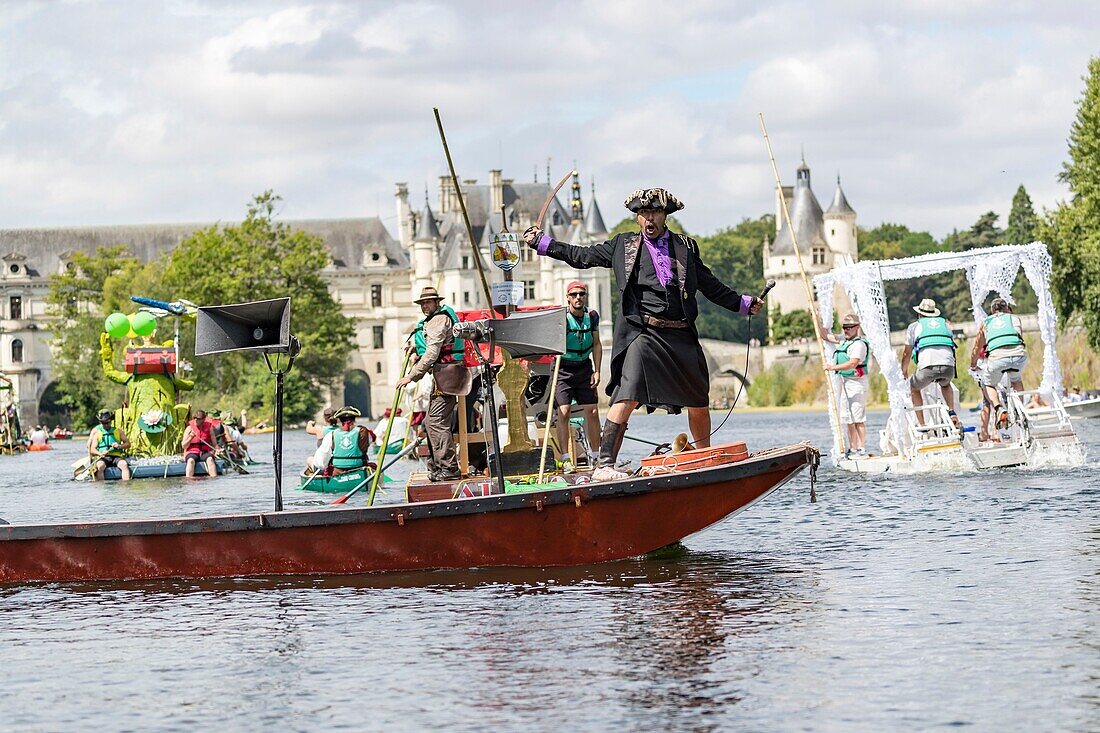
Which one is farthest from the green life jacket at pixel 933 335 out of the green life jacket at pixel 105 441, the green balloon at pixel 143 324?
the green balloon at pixel 143 324

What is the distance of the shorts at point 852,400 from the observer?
23875 millimetres

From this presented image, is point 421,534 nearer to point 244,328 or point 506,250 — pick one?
point 244,328

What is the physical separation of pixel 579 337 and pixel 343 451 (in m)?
7.83

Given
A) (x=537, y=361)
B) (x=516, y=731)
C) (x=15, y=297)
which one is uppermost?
(x=15, y=297)

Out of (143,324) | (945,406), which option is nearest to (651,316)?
(945,406)

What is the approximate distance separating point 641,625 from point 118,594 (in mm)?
4335

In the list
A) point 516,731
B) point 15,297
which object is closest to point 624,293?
point 516,731

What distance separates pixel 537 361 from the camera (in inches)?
696

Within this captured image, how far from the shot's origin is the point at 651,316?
42.5 ft

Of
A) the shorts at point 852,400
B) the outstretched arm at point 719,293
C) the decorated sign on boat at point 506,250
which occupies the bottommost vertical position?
the shorts at point 852,400

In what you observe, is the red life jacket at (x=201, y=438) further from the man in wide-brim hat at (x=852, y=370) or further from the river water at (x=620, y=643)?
the river water at (x=620, y=643)

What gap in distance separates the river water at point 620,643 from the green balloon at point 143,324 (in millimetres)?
22173

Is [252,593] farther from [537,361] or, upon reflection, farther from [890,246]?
[890,246]

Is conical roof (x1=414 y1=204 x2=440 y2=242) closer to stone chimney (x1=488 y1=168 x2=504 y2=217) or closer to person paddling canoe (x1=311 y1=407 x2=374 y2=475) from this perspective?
stone chimney (x1=488 y1=168 x2=504 y2=217)
